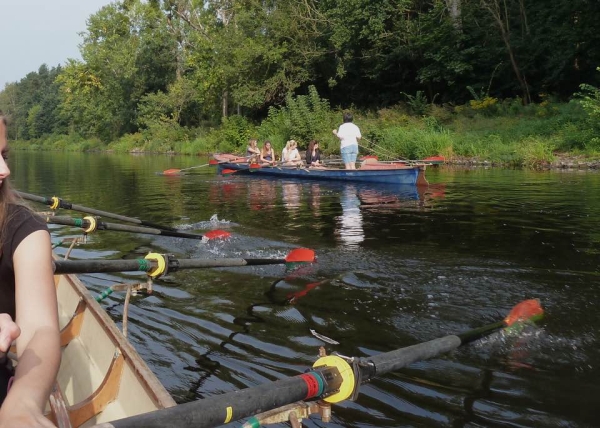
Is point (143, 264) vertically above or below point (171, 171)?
below

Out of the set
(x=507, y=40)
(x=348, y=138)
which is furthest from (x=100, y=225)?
(x=507, y=40)

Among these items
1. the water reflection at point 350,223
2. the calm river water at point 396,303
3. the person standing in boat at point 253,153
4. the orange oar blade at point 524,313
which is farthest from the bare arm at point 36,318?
the person standing in boat at point 253,153

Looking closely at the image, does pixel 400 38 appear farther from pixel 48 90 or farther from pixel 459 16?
pixel 48 90

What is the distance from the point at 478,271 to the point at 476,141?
16170mm

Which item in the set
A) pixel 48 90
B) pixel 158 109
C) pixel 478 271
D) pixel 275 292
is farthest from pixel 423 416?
pixel 48 90

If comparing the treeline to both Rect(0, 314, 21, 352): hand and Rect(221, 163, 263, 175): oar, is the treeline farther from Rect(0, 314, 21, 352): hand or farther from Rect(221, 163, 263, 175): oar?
Rect(0, 314, 21, 352): hand

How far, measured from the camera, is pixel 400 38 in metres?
27.9

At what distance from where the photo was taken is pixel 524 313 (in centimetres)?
438

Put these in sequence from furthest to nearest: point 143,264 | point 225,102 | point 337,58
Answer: point 225,102 → point 337,58 → point 143,264

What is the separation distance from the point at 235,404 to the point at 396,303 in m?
3.61

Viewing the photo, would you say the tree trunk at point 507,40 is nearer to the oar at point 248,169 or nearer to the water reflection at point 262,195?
the oar at point 248,169

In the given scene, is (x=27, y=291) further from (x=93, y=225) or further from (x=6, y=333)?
(x=93, y=225)

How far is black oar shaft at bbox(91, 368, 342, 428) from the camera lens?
5.34 feet

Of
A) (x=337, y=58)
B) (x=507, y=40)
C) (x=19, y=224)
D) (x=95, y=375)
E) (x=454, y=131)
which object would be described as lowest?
(x=95, y=375)
